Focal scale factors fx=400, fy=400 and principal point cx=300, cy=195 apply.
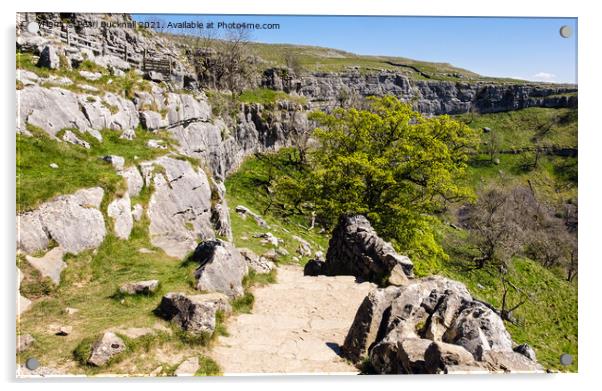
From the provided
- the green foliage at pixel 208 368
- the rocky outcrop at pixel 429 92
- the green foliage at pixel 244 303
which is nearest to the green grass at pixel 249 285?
the green foliage at pixel 244 303

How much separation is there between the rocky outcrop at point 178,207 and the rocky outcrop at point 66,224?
2.38 metres

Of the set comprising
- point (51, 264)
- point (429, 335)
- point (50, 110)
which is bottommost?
point (429, 335)

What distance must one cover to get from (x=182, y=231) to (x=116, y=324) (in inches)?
266

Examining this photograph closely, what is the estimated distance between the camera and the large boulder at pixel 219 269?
36.5ft

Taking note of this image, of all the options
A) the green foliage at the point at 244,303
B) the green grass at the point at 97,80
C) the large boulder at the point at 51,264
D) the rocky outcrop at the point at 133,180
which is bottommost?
the green foliage at the point at 244,303

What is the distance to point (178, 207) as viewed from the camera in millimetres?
15789

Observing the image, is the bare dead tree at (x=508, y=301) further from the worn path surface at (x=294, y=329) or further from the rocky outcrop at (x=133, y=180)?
the rocky outcrop at (x=133, y=180)

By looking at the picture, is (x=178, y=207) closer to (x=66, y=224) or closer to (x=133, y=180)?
(x=133, y=180)

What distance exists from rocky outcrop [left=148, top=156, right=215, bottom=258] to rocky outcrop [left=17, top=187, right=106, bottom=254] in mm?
2377

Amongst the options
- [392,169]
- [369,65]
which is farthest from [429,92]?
[392,169]

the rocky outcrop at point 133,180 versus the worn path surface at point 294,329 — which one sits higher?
the rocky outcrop at point 133,180

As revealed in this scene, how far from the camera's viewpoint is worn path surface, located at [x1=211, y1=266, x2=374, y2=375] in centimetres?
878

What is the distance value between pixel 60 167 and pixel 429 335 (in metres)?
11.9

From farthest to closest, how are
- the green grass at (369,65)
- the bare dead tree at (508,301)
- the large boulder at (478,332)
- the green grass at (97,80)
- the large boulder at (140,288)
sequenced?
the green grass at (369,65), the bare dead tree at (508,301), the green grass at (97,80), the large boulder at (140,288), the large boulder at (478,332)
